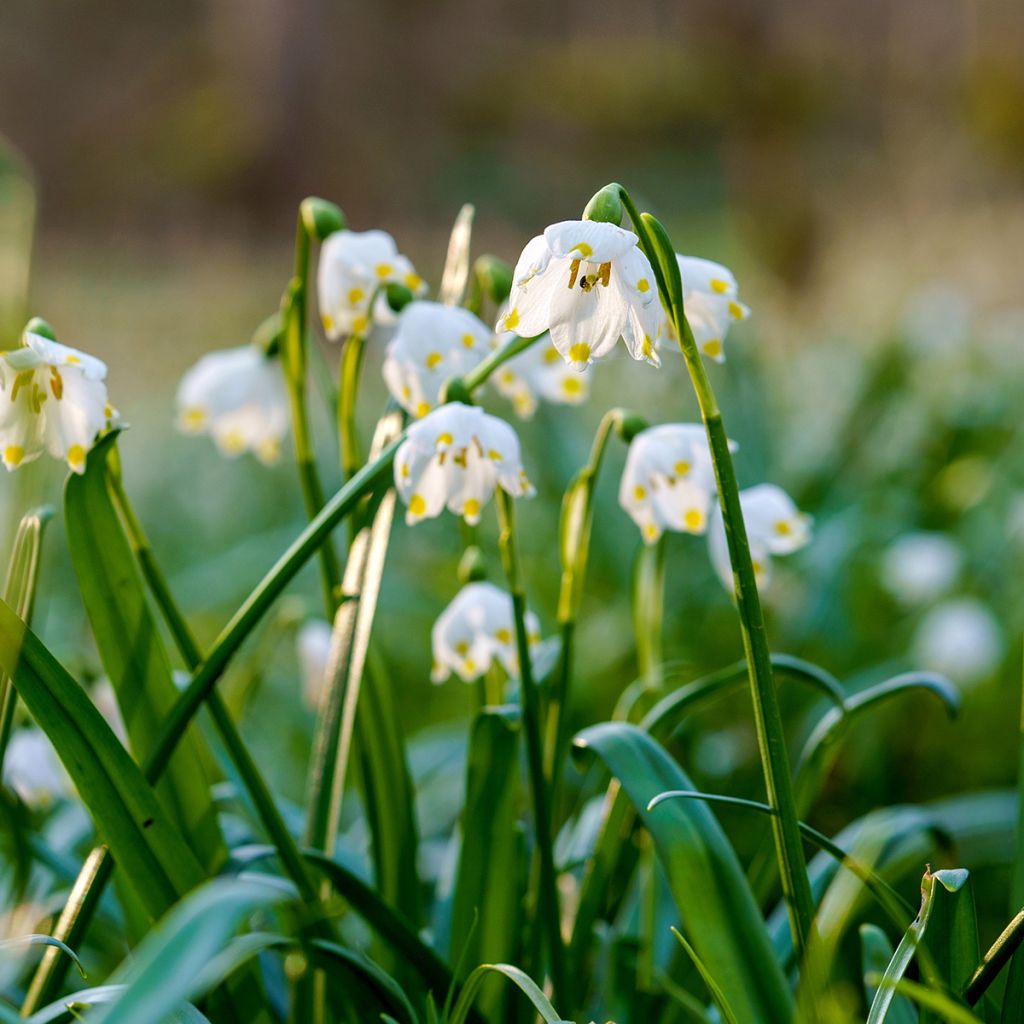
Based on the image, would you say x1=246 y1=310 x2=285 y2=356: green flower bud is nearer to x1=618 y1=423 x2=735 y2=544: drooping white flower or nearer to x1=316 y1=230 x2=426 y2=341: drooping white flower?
x1=316 y1=230 x2=426 y2=341: drooping white flower

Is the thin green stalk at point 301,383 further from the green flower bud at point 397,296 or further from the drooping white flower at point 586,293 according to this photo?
the drooping white flower at point 586,293

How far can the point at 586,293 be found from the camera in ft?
2.68

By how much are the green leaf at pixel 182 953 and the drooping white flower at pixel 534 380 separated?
24.4 inches

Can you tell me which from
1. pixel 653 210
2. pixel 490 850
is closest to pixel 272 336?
pixel 490 850

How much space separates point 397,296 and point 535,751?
41 centimetres

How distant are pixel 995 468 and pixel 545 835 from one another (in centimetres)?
180

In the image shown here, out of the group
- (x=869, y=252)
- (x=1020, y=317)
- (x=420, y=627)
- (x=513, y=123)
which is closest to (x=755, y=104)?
(x=869, y=252)

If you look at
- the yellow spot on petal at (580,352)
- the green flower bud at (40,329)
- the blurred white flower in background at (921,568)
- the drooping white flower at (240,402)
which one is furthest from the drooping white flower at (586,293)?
the blurred white flower in background at (921,568)

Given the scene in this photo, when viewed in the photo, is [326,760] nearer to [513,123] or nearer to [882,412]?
[882,412]

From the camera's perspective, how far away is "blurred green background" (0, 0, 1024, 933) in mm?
2195

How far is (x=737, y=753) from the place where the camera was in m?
2.00

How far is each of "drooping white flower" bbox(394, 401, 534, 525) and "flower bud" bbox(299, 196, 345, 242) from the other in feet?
0.75

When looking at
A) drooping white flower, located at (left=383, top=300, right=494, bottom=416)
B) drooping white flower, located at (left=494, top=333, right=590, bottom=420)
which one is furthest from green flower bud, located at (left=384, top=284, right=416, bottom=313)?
drooping white flower, located at (left=494, top=333, right=590, bottom=420)

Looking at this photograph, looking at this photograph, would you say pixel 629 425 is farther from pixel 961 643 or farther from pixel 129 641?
pixel 961 643
